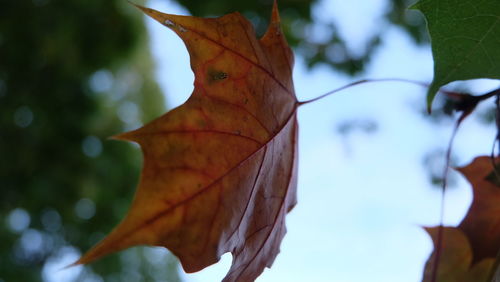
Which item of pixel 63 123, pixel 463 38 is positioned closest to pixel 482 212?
pixel 463 38

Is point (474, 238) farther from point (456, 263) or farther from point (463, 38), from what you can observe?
point (463, 38)

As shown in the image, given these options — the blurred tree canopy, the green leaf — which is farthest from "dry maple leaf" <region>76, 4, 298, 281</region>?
the blurred tree canopy

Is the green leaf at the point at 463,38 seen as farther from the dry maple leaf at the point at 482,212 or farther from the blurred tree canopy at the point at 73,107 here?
the blurred tree canopy at the point at 73,107

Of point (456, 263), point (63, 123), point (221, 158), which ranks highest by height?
point (221, 158)

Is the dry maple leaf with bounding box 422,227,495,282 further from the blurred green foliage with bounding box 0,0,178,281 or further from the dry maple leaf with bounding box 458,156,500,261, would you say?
the blurred green foliage with bounding box 0,0,178,281

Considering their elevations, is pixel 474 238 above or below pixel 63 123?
above

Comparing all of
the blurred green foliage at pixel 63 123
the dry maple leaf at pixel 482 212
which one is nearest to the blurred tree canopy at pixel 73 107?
the blurred green foliage at pixel 63 123

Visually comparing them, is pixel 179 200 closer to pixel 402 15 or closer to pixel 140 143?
pixel 140 143
